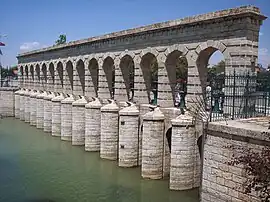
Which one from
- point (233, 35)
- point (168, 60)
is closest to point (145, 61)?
point (168, 60)

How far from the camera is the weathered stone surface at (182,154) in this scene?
46.7 ft

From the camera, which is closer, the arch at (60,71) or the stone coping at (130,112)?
the stone coping at (130,112)

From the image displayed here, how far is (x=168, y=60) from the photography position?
55.7ft

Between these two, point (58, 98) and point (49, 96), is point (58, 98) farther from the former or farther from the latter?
point (49, 96)

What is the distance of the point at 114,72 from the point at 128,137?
8.47 meters

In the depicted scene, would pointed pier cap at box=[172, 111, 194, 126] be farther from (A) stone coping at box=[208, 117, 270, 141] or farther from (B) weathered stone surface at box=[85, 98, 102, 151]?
(B) weathered stone surface at box=[85, 98, 102, 151]

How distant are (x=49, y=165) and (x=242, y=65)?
12403mm

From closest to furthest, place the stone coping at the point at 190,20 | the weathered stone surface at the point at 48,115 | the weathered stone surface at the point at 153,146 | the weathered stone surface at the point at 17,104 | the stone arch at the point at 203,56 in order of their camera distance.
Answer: the stone coping at the point at 190,20 < the stone arch at the point at 203,56 < the weathered stone surface at the point at 153,146 < the weathered stone surface at the point at 48,115 < the weathered stone surface at the point at 17,104

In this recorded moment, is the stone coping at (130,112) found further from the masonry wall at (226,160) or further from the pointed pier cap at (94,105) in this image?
the masonry wall at (226,160)

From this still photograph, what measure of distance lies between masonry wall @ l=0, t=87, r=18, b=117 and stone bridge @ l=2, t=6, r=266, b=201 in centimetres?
1167

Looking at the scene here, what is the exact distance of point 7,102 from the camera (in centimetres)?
3859

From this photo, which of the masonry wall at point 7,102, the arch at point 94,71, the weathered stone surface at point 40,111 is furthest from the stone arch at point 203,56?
the masonry wall at point 7,102

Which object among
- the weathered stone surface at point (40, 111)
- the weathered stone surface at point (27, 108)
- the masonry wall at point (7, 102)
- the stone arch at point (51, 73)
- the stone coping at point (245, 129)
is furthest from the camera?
the masonry wall at point (7, 102)

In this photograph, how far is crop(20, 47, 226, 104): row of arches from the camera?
16.9 metres
